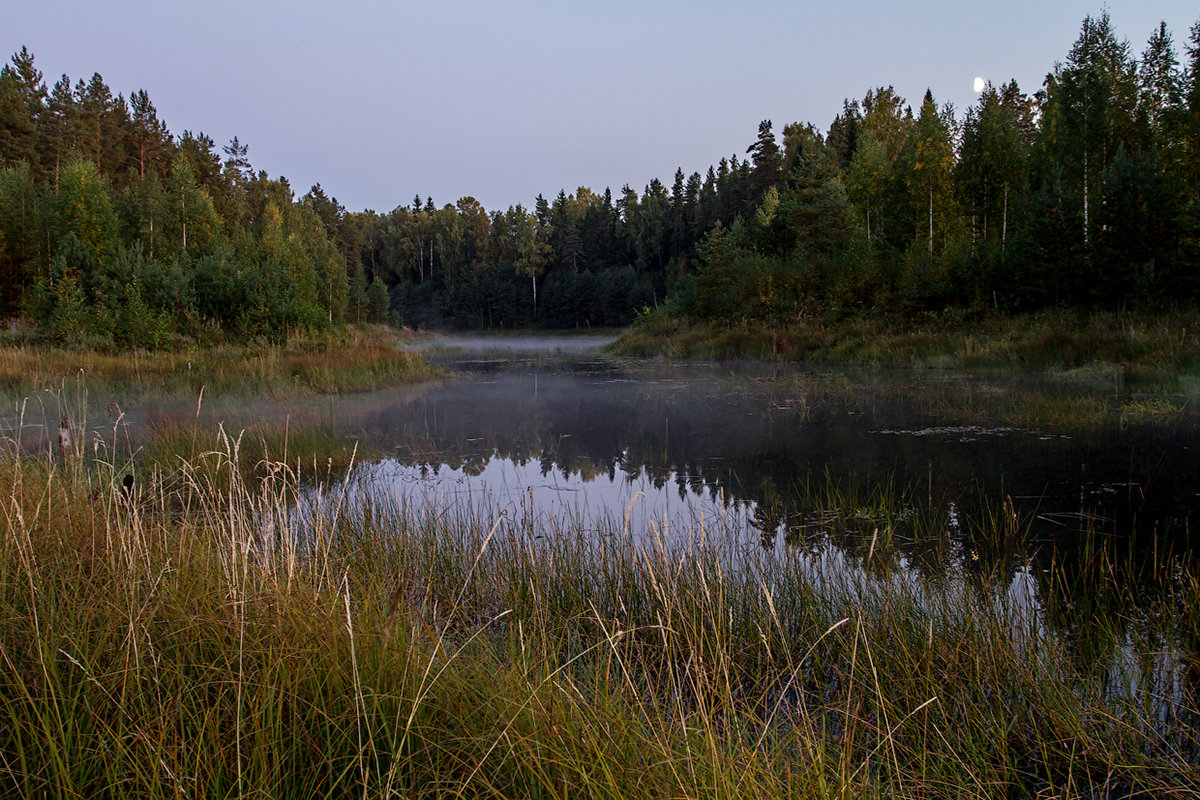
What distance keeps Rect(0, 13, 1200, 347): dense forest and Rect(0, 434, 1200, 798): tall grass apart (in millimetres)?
19759

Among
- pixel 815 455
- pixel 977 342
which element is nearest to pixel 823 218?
pixel 977 342

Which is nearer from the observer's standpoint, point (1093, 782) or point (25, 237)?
point (1093, 782)

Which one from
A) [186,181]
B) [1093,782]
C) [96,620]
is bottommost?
[1093,782]

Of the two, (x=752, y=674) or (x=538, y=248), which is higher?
(x=538, y=248)

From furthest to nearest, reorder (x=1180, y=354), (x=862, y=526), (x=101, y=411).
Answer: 1. (x=1180, y=354)
2. (x=101, y=411)
3. (x=862, y=526)

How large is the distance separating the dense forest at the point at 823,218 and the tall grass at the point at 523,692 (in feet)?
64.8

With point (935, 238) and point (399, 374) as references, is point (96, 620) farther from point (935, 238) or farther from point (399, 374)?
point (935, 238)

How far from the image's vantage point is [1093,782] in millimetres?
2100

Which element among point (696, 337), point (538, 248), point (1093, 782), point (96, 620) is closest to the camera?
point (1093, 782)

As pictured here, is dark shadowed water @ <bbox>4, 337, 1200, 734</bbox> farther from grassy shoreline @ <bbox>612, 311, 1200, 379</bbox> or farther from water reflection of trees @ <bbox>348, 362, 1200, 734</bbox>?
grassy shoreline @ <bbox>612, 311, 1200, 379</bbox>

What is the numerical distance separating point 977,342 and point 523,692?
1961 cm

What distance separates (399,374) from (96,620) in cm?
1458

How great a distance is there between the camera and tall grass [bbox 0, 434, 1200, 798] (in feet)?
5.18

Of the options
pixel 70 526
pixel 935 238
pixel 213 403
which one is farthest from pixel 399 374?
pixel 935 238
